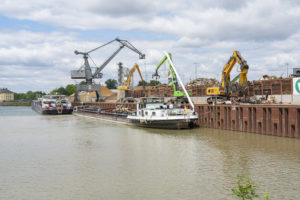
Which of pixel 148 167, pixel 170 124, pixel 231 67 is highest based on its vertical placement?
pixel 231 67

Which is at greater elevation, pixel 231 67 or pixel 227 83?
pixel 231 67

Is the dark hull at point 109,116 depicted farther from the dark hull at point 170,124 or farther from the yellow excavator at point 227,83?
the yellow excavator at point 227,83

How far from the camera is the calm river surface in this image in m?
12.6

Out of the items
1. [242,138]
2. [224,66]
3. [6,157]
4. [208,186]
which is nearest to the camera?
[208,186]

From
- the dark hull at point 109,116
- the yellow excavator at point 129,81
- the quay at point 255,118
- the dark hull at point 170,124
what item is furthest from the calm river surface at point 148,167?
the yellow excavator at point 129,81

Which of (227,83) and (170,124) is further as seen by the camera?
(227,83)

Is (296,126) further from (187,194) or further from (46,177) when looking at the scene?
(46,177)

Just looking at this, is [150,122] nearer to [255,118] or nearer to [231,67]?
[255,118]

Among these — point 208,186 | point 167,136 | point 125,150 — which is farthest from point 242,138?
point 208,186

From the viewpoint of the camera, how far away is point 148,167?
1650 centimetres

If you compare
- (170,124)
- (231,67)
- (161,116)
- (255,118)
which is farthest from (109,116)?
(255,118)

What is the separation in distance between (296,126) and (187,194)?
554 inches

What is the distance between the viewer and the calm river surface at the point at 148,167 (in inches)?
498

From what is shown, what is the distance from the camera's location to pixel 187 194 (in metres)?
12.2
